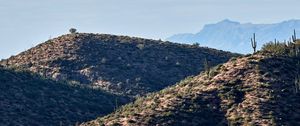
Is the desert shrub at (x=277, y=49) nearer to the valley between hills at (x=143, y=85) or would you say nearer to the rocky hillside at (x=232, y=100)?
the valley between hills at (x=143, y=85)

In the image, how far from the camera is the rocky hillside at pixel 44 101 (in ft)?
227

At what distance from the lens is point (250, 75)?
59719mm

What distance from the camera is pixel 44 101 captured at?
7550 cm

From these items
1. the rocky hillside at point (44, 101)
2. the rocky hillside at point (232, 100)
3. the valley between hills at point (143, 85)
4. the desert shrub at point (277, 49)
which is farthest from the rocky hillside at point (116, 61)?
the rocky hillside at point (232, 100)

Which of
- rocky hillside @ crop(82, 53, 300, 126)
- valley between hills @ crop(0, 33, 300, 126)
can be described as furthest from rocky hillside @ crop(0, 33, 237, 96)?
rocky hillside @ crop(82, 53, 300, 126)

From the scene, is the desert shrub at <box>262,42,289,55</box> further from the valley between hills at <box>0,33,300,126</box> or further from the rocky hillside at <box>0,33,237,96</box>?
the rocky hillside at <box>0,33,237,96</box>

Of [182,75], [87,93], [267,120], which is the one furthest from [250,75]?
[182,75]

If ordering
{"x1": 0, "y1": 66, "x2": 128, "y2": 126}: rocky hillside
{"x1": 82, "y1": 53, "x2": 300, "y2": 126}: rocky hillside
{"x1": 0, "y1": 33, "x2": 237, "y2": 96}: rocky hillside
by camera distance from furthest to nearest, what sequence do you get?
{"x1": 0, "y1": 33, "x2": 237, "y2": 96}: rocky hillside
{"x1": 0, "y1": 66, "x2": 128, "y2": 126}: rocky hillside
{"x1": 82, "y1": 53, "x2": 300, "y2": 126}: rocky hillside

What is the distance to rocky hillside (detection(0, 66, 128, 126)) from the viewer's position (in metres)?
69.1

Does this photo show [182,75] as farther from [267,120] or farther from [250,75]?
[267,120]

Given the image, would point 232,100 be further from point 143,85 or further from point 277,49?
point 143,85

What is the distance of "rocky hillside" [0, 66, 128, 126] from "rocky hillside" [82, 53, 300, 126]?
11.9 meters

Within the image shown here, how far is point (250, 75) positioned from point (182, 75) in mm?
37548

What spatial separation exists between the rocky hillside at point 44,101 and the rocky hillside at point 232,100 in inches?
469
